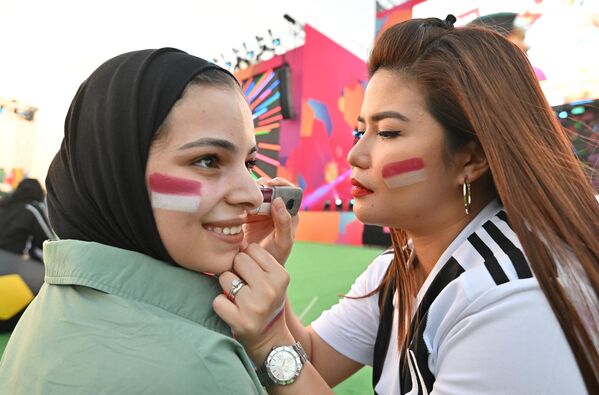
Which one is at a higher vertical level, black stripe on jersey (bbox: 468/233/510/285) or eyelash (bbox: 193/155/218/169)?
eyelash (bbox: 193/155/218/169)

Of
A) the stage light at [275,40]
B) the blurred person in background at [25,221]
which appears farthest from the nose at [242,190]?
the stage light at [275,40]

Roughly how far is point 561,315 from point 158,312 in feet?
2.19

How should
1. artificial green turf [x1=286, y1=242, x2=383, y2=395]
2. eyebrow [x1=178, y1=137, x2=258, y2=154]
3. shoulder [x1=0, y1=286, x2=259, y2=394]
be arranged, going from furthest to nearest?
artificial green turf [x1=286, y1=242, x2=383, y2=395], eyebrow [x1=178, y1=137, x2=258, y2=154], shoulder [x1=0, y1=286, x2=259, y2=394]

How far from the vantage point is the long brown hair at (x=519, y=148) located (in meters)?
0.72

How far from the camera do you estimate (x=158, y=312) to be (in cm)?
58

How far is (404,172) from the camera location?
1011 mm

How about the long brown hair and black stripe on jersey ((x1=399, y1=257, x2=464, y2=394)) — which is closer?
the long brown hair

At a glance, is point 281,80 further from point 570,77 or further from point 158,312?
point 158,312

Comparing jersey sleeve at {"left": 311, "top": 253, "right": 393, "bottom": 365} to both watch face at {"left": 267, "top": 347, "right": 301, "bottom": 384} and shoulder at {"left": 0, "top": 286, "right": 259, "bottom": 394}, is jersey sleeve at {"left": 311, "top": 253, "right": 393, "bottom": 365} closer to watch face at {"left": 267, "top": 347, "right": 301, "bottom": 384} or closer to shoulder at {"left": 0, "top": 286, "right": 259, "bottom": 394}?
watch face at {"left": 267, "top": 347, "right": 301, "bottom": 384}

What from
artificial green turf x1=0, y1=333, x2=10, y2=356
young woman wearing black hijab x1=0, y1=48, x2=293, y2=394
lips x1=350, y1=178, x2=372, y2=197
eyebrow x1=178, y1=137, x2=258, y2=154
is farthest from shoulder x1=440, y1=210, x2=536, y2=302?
artificial green turf x1=0, y1=333, x2=10, y2=356

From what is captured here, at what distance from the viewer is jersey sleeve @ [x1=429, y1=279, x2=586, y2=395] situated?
663 mm

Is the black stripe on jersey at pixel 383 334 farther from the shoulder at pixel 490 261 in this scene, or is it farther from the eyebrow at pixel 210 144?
the eyebrow at pixel 210 144

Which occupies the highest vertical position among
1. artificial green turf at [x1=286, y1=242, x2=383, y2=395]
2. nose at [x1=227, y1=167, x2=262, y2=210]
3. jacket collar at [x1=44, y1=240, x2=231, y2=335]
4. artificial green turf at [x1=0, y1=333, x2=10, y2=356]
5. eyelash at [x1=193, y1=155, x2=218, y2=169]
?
eyelash at [x1=193, y1=155, x2=218, y2=169]

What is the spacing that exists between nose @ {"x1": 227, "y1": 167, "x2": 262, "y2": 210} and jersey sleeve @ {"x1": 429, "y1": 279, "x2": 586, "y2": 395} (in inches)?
18.2
